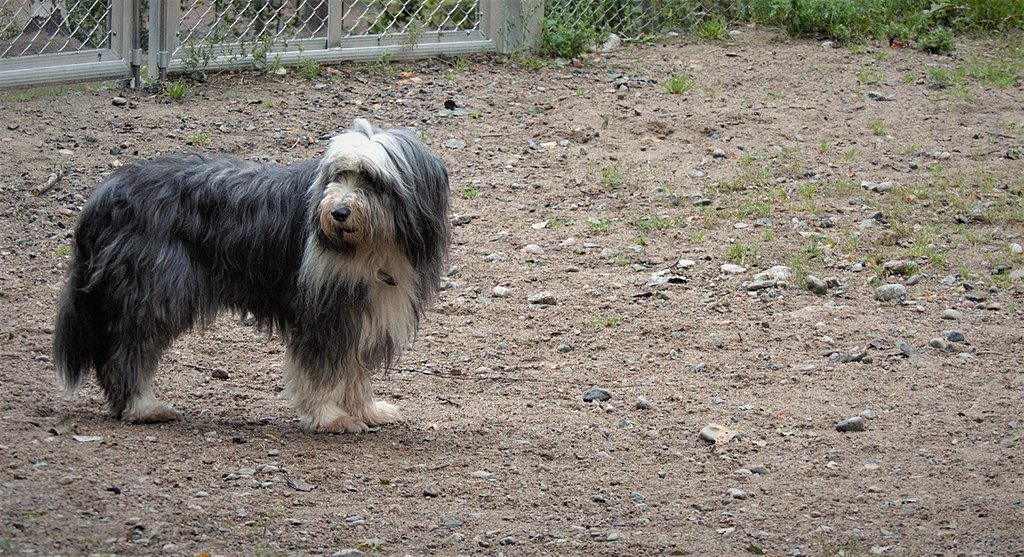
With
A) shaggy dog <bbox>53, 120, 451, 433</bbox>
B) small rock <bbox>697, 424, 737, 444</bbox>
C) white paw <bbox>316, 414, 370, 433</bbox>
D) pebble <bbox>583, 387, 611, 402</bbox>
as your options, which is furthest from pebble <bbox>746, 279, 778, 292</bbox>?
white paw <bbox>316, 414, 370, 433</bbox>

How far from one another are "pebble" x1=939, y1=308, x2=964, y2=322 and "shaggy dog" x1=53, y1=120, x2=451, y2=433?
2697 millimetres

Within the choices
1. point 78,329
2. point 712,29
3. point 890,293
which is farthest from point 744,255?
point 712,29

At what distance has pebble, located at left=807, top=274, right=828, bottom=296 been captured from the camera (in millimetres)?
6477

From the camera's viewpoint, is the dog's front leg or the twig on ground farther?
the twig on ground

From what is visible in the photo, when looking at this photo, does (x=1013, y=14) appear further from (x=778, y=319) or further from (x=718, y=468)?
(x=718, y=468)

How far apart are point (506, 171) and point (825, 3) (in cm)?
364

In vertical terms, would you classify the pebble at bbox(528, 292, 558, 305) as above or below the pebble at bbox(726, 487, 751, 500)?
below

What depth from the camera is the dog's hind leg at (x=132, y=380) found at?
4.87m

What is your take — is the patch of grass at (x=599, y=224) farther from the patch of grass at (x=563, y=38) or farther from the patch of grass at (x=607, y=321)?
the patch of grass at (x=563, y=38)

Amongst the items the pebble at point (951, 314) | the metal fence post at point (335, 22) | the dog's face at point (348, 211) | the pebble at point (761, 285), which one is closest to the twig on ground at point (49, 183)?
the metal fence post at point (335, 22)

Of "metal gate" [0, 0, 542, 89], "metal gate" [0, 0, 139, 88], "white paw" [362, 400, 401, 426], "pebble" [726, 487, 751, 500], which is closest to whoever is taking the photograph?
"pebble" [726, 487, 751, 500]

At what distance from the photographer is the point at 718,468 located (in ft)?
15.4

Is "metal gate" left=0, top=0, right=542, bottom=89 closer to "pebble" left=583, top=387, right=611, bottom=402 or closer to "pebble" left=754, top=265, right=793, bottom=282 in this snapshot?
"pebble" left=754, top=265, right=793, bottom=282

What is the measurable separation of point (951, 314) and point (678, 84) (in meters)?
3.55
